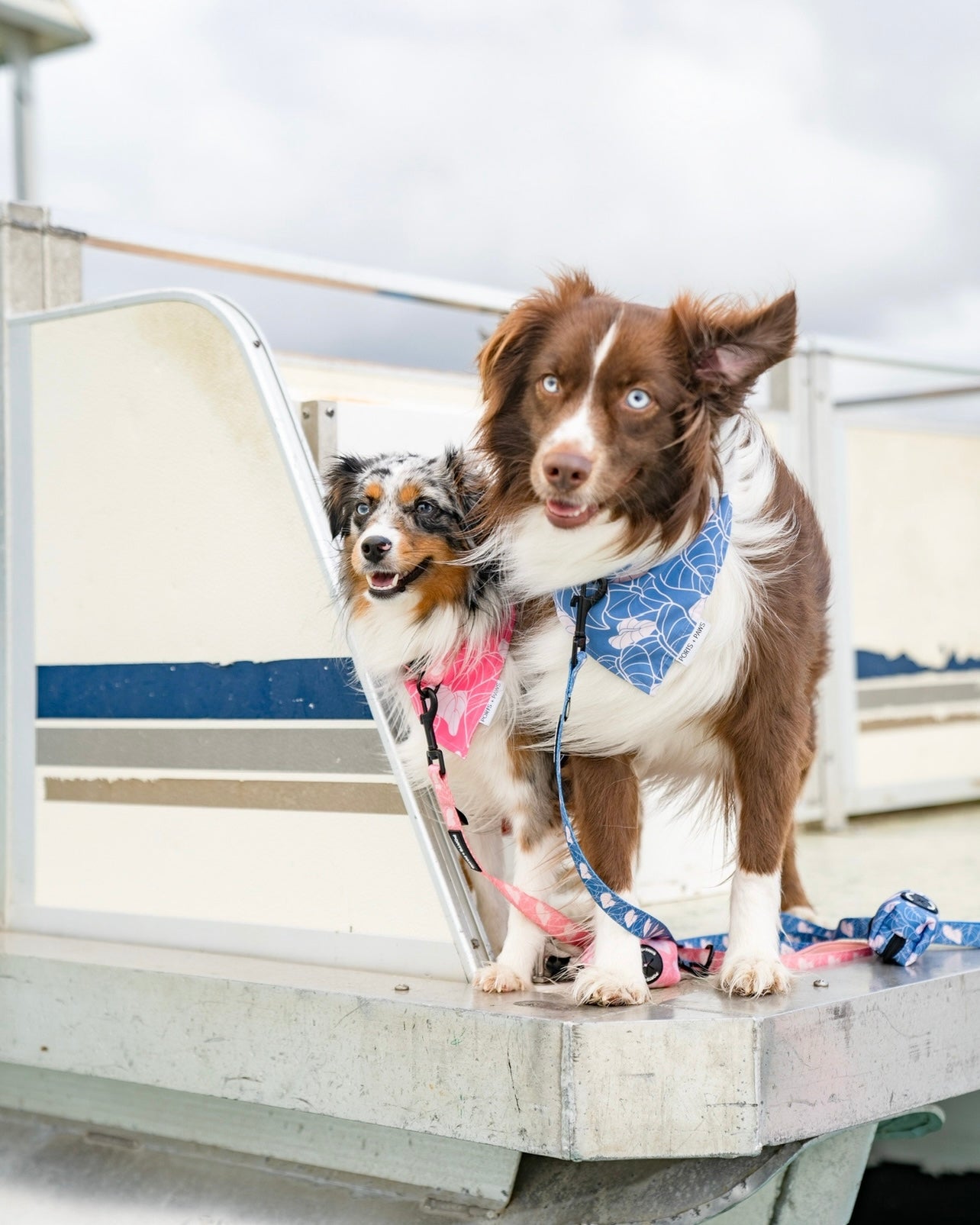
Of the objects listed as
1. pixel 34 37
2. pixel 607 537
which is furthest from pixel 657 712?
pixel 34 37

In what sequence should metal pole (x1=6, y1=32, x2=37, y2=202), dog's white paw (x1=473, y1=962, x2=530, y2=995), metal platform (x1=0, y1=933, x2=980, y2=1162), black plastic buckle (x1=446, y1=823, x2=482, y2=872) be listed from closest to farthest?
metal platform (x1=0, y1=933, x2=980, y2=1162) < dog's white paw (x1=473, y1=962, x2=530, y2=995) < black plastic buckle (x1=446, y1=823, x2=482, y2=872) < metal pole (x1=6, y1=32, x2=37, y2=202)

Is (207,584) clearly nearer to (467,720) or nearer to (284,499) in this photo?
(284,499)

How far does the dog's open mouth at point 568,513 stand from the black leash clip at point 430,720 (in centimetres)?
53

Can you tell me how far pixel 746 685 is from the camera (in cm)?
215

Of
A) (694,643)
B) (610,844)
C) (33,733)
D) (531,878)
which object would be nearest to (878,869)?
(531,878)

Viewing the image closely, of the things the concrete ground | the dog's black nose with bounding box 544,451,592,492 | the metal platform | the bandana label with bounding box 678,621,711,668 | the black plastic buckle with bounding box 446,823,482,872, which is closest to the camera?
the dog's black nose with bounding box 544,451,592,492

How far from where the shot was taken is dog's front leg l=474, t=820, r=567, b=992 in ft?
7.64

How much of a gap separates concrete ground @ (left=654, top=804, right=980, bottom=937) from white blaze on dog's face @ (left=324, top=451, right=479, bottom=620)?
51.1 inches

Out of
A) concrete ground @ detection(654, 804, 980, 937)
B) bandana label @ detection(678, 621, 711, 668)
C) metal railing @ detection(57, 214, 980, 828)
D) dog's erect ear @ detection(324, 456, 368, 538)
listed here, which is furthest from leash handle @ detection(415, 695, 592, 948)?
metal railing @ detection(57, 214, 980, 828)

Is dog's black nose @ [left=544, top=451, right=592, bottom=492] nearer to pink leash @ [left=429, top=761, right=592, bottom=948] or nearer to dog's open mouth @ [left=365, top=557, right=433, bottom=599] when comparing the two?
dog's open mouth @ [left=365, top=557, right=433, bottom=599]

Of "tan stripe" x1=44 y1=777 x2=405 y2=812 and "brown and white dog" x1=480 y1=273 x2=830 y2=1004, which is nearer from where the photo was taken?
"brown and white dog" x1=480 y1=273 x2=830 y2=1004

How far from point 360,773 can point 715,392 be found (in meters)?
0.98

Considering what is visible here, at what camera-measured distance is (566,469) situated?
1.88m

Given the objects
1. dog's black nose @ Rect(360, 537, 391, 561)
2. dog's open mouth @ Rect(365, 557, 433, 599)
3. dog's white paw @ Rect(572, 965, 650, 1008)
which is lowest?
dog's white paw @ Rect(572, 965, 650, 1008)
